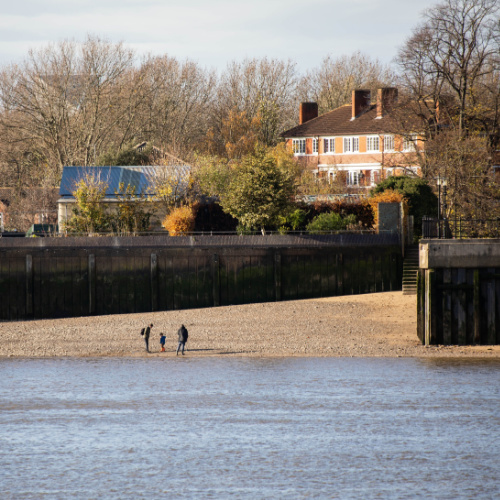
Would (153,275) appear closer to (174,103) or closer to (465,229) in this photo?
(465,229)

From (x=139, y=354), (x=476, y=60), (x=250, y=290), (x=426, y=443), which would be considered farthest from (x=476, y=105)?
(x=426, y=443)

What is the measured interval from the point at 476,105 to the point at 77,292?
1122 inches

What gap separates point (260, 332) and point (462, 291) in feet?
29.7

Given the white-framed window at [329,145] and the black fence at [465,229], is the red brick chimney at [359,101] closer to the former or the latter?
the white-framed window at [329,145]

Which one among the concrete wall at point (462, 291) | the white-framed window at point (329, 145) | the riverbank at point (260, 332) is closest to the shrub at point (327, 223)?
the riverbank at point (260, 332)

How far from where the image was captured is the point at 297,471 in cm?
2091

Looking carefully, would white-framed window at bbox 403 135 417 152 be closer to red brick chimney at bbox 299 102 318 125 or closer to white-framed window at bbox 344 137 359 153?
white-framed window at bbox 344 137 359 153

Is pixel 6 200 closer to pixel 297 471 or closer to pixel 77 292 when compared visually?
pixel 77 292

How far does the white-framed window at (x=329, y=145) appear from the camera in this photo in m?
83.9

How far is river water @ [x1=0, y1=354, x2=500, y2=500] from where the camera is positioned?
20031mm

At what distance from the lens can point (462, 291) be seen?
32031mm

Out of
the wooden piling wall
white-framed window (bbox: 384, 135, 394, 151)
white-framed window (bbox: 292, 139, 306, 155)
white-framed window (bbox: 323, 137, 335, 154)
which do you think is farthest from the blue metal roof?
white-framed window (bbox: 292, 139, 306, 155)

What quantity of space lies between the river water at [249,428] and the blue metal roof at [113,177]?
2602cm

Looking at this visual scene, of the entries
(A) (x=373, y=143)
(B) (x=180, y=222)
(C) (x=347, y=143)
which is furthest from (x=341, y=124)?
(B) (x=180, y=222)
